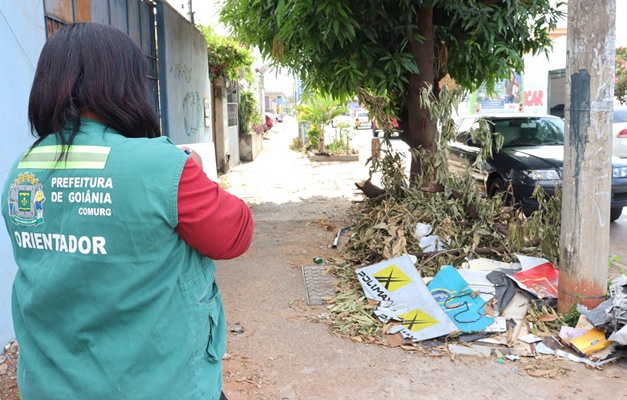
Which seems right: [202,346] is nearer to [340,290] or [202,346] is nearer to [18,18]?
[18,18]

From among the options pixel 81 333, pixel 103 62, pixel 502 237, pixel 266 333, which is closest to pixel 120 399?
pixel 81 333

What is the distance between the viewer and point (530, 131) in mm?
9750

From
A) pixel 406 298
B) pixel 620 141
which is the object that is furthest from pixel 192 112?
pixel 620 141

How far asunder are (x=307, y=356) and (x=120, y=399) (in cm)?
293

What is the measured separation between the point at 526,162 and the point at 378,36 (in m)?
2.90

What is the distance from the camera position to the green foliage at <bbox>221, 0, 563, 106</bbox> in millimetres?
6539

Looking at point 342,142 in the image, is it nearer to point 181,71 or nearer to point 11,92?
point 181,71

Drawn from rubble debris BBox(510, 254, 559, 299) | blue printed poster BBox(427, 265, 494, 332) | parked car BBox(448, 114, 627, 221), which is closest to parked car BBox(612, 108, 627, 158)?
parked car BBox(448, 114, 627, 221)

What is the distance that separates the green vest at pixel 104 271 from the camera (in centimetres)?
146

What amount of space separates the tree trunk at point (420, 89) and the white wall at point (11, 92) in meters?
4.61

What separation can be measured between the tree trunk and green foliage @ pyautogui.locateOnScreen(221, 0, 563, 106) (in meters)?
0.08

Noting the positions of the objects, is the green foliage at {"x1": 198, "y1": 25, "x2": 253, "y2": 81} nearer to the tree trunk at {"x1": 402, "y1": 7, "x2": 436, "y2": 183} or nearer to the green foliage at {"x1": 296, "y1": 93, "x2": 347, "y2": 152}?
the green foliage at {"x1": 296, "y1": 93, "x2": 347, "y2": 152}

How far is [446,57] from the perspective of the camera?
26.3ft

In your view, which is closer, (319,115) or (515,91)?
(319,115)
